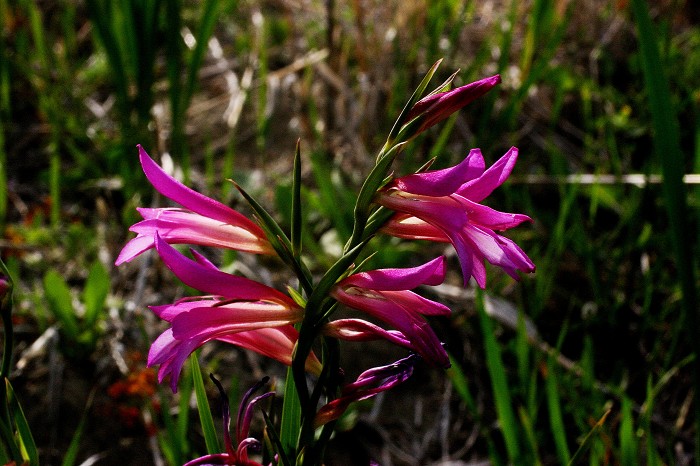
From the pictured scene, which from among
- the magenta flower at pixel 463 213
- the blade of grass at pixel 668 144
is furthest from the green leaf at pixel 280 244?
the blade of grass at pixel 668 144

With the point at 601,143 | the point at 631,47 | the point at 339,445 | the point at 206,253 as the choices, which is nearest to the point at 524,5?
the point at 631,47

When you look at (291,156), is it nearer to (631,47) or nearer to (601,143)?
(601,143)

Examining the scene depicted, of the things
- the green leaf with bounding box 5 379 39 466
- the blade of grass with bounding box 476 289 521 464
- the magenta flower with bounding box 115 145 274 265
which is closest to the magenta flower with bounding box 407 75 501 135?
the magenta flower with bounding box 115 145 274 265

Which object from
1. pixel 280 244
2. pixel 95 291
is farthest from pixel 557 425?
pixel 95 291

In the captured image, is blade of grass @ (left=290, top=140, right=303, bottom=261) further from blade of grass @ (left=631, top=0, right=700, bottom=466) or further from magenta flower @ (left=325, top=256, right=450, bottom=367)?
blade of grass @ (left=631, top=0, right=700, bottom=466)

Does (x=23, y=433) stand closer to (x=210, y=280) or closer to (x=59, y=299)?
(x=210, y=280)
